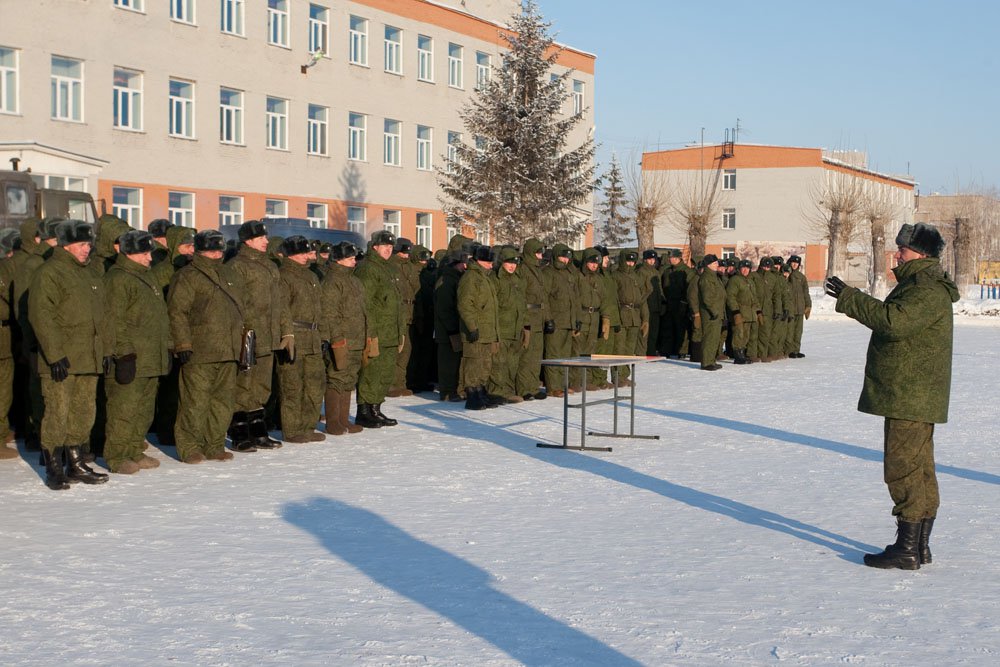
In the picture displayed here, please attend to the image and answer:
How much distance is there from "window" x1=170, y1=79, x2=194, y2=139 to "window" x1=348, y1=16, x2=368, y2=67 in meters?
7.53

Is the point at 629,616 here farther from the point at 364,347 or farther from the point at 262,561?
the point at 364,347

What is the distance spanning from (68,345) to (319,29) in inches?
1251

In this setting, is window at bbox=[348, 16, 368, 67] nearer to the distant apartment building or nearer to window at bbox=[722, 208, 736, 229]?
the distant apartment building

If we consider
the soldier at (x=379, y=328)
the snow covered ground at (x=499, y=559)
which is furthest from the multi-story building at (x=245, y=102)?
the snow covered ground at (x=499, y=559)

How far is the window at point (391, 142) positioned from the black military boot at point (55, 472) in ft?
113

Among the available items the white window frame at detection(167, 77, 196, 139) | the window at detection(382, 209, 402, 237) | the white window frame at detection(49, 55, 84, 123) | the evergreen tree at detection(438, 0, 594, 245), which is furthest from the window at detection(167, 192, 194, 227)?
the window at detection(382, 209, 402, 237)

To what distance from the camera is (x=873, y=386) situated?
7422 mm

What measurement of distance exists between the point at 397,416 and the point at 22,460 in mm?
4707

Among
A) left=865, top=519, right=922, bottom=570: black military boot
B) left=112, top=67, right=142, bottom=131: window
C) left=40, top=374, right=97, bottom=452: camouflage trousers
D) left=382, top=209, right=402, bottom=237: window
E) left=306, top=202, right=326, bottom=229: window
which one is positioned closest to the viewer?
left=865, top=519, right=922, bottom=570: black military boot

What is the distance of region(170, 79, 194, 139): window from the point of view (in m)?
34.6

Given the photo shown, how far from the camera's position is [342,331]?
12.5 metres

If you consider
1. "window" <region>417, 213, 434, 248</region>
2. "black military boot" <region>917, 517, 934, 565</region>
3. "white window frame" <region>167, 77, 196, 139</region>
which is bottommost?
"black military boot" <region>917, 517, 934, 565</region>

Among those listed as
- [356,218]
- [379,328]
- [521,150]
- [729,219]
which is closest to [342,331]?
[379,328]

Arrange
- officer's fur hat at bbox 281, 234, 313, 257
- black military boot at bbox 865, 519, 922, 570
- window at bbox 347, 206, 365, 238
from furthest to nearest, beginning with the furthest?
window at bbox 347, 206, 365, 238 < officer's fur hat at bbox 281, 234, 313, 257 < black military boot at bbox 865, 519, 922, 570
